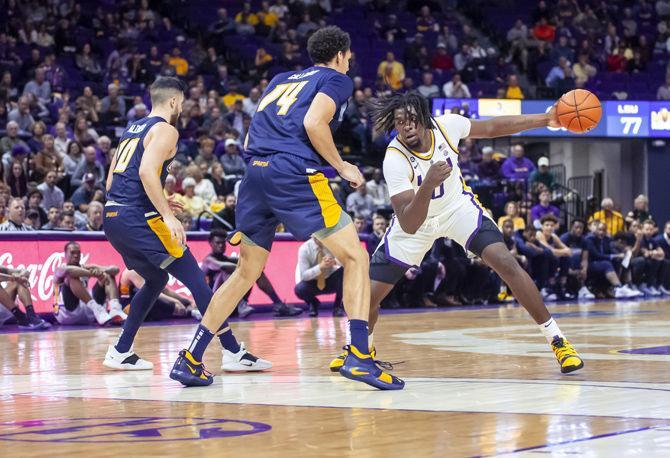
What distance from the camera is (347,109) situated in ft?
69.5

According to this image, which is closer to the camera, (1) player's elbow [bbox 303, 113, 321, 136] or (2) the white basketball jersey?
(1) player's elbow [bbox 303, 113, 321, 136]

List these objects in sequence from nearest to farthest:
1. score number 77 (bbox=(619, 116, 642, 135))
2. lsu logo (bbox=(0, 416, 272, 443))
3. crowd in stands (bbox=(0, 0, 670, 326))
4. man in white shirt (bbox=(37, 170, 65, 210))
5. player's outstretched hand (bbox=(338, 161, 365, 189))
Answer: lsu logo (bbox=(0, 416, 272, 443)) < player's outstretched hand (bbox=(338, 161, 365, 189)) < man in white shirt (bbox=(37, 170, 65, 210)) < crowd in stands (bbox=(0, 0, 670, 326)) < score number 77 (bbox=(619, 116, 642, 135))

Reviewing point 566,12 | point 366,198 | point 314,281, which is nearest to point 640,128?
point 566,12

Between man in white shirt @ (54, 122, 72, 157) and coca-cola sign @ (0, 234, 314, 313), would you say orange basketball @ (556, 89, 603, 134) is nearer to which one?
coca-cola sign @ (0, 234, 314, 313)

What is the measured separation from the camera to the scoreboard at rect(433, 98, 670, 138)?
904 inches

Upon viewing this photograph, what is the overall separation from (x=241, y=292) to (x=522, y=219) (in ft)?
43.4

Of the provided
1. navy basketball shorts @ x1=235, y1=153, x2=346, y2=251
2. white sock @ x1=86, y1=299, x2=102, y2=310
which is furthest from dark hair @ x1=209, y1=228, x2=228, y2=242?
navy basketball shorts @ x1=235, y1=153, x2=346, y2=251

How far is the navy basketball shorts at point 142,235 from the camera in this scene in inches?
282

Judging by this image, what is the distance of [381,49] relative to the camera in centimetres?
2467

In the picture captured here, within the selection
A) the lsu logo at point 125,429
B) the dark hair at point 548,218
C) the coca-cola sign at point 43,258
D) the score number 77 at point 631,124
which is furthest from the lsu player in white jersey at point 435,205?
the score number 77 at point 631,124

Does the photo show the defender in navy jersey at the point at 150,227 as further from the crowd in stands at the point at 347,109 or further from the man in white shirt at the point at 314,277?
the man in white shirt at the point at 314,277

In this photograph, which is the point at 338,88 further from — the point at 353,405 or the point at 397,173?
the point at 353,405

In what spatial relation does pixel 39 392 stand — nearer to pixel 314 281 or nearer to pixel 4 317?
pixel 4 317

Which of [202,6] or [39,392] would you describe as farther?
[202,6]
